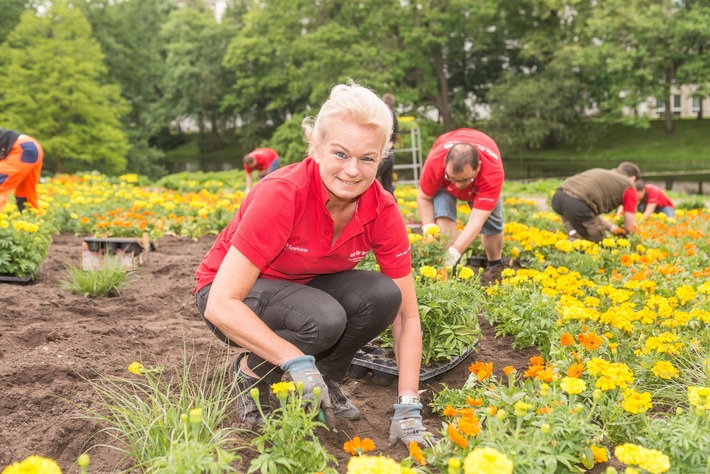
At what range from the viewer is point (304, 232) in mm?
2756

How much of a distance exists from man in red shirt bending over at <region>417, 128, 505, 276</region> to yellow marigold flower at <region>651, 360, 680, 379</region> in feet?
5.63

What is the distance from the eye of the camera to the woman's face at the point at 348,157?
2576mm

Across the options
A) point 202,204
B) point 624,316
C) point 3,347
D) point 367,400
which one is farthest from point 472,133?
point 202,204

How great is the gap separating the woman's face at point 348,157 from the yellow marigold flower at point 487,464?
1.20 meters

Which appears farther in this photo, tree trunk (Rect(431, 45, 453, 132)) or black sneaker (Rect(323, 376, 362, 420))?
tree trunk (Rect(431, 45, 453, 132))

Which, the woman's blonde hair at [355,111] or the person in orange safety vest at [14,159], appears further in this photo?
the person in orange safety vest at [14,159]

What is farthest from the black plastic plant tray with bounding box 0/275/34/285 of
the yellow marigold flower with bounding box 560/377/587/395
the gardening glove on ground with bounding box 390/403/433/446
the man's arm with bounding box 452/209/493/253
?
the yellow marigold flower with bounding box 560/377/587/395

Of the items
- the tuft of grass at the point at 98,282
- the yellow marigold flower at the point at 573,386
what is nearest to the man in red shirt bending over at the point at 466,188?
the yellow marigold flower at the point at 573,386

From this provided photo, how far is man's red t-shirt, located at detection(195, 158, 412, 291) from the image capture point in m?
2.58

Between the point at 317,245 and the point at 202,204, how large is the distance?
620cm

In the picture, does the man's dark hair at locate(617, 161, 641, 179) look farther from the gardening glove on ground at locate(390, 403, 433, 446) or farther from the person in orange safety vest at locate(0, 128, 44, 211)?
the person in orange safety vest at locate(0, 128, 44, 211)

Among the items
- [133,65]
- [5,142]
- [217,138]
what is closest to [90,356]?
[5,142]

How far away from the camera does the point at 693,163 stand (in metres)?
29.1

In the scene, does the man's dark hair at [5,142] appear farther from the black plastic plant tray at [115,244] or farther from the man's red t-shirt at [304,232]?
the man's red t-shirt at [304,232]
